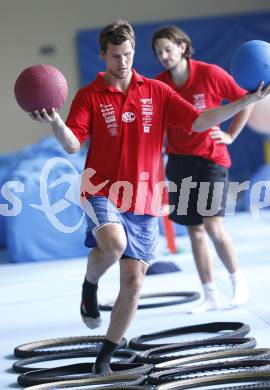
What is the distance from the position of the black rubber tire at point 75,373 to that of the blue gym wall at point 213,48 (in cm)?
944

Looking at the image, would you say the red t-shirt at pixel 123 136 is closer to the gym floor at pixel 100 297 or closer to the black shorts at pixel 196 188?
the gym floor at pixel 100 297

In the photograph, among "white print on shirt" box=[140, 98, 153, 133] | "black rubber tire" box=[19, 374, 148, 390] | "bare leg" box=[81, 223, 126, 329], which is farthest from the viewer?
"white print on shirt" box=[140, 98, 153, 133]

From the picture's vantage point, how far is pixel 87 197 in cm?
392

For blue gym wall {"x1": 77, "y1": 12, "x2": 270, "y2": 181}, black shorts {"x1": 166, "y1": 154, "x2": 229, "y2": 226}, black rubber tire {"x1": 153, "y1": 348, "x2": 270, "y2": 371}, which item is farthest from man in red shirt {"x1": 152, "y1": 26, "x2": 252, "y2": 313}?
blue gym wall {"x1": 77, "y1": 12, "x2": 270, "y2": 181}

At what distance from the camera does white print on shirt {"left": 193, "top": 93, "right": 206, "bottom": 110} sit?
5.18 meters

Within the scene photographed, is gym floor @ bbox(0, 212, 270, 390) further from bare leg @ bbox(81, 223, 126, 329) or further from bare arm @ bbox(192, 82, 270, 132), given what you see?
bare arm @ bbox(192, 82, 270, 132)

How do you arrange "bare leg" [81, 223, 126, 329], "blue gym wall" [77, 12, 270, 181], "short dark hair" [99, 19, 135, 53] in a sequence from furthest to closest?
1. "blue gym wall" [77, 12, 270, 181]
2. "short dark hair" [99, 19, 135, 53]
3. "bare leg" [81, 223, 126, 329]

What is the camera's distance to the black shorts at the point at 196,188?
17.3ft

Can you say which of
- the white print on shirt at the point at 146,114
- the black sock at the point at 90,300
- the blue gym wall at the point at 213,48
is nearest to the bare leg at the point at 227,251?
the black sock at the point at 90,300

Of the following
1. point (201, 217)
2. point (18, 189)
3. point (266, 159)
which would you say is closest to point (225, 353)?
point (201, 217)

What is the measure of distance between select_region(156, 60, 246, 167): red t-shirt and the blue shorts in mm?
1371

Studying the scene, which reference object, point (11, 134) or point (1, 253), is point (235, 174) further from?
point (1, 253)

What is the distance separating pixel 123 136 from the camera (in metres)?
3.93

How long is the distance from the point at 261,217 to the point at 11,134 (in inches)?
187
